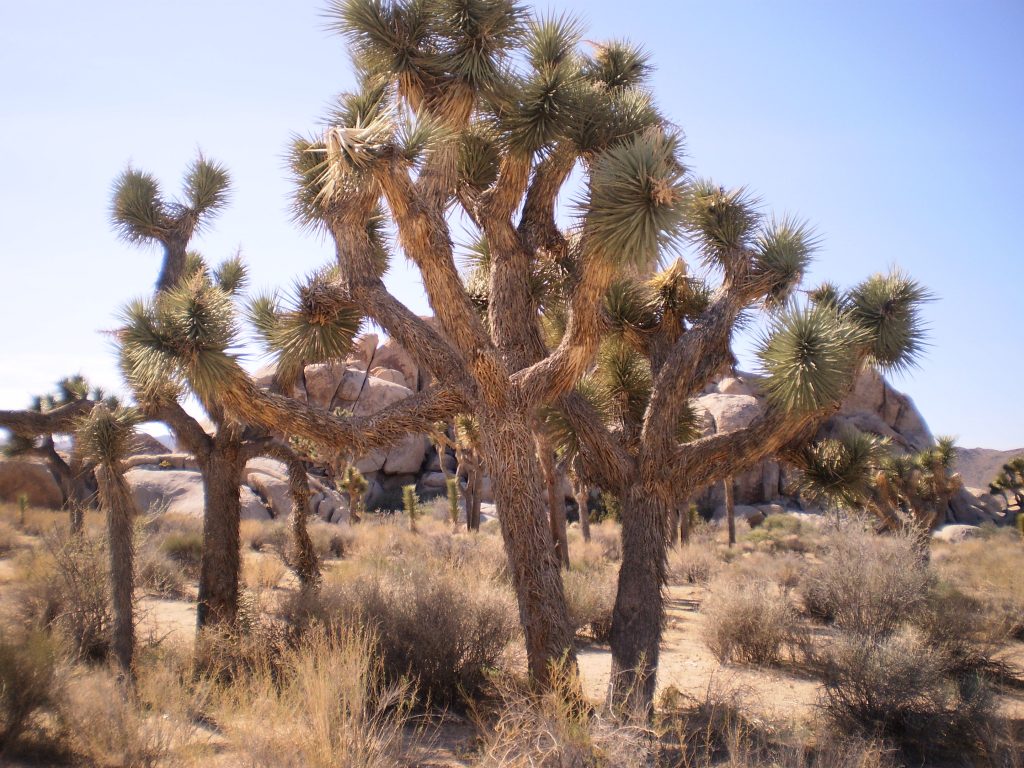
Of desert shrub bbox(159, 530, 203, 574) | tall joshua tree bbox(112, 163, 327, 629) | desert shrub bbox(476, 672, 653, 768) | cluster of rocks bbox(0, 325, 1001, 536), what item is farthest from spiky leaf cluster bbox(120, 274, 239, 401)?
cluster of rocks bbox(0, 325, 1001, 536)

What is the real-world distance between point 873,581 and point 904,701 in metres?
2.42

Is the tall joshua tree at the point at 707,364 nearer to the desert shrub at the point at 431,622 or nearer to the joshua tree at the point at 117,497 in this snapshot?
the desert shrub at the point at 431,622

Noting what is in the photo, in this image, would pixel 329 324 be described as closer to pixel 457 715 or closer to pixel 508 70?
pixel 508 70

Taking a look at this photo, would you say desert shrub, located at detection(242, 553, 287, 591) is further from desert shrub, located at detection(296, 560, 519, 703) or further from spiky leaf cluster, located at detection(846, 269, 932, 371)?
spiky leaf cluster, located at detection(846, 269, 932, 371)

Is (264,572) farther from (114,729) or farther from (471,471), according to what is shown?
(471,471)

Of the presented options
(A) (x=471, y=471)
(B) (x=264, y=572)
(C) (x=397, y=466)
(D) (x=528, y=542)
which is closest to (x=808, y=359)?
(D) (x=528, y=542)

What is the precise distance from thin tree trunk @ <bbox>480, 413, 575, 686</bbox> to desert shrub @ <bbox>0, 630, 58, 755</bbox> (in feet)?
11.0

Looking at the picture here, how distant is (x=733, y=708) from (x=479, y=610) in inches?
97.6

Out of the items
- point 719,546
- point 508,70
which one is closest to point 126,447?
point 508,70

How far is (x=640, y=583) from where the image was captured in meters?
6.46

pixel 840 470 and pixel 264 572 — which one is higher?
pixel 840 470

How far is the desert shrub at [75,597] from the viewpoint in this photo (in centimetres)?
711

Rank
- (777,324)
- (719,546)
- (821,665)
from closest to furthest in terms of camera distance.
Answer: (777,324)
(821,665)
(719,546)

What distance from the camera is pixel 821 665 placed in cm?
803
